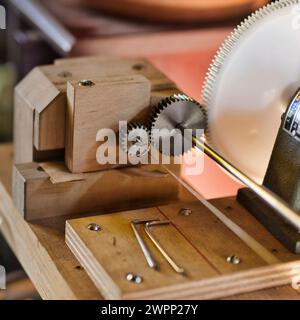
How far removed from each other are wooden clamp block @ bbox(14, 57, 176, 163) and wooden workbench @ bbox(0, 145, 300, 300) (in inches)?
3.0

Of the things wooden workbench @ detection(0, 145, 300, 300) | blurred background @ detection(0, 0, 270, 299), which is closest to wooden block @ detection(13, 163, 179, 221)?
wooden workbench @ detection(0, 145, 300, 300)

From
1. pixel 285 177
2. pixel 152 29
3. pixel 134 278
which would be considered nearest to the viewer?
pixel 134 278

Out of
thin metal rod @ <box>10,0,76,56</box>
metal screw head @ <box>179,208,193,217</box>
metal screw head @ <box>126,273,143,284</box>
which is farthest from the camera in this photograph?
thin metal rod @ <box>10,0,76,56</box>

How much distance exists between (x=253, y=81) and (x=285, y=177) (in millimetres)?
114

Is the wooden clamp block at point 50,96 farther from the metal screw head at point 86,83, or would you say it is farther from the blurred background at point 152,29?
the blurred background at point 152,29

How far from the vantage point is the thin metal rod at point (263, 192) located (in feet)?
2.65

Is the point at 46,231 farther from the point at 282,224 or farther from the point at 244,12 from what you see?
the point at 244,12

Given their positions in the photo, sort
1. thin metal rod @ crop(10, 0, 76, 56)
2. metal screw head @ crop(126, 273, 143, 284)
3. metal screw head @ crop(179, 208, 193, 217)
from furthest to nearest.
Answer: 1. thin metal rod @ crop(10, 0, 76, 56)
2. metal screw head @ crop(179, 208, 193, 217)
3. metal screw head @ crop(126, 273, 143, 284)

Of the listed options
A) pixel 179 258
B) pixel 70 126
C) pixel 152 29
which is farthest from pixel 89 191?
pixel 152 29

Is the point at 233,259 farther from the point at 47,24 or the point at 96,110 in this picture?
the point at 47,24

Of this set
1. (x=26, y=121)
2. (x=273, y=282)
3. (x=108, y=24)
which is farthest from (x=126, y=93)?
(x=108, y=24)

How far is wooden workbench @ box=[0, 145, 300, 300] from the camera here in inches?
32.2

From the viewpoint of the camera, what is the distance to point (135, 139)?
937 mm

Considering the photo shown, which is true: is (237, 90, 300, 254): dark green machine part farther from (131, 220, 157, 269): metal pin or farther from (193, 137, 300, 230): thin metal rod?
(131, 220, 157, 269): metal pin
